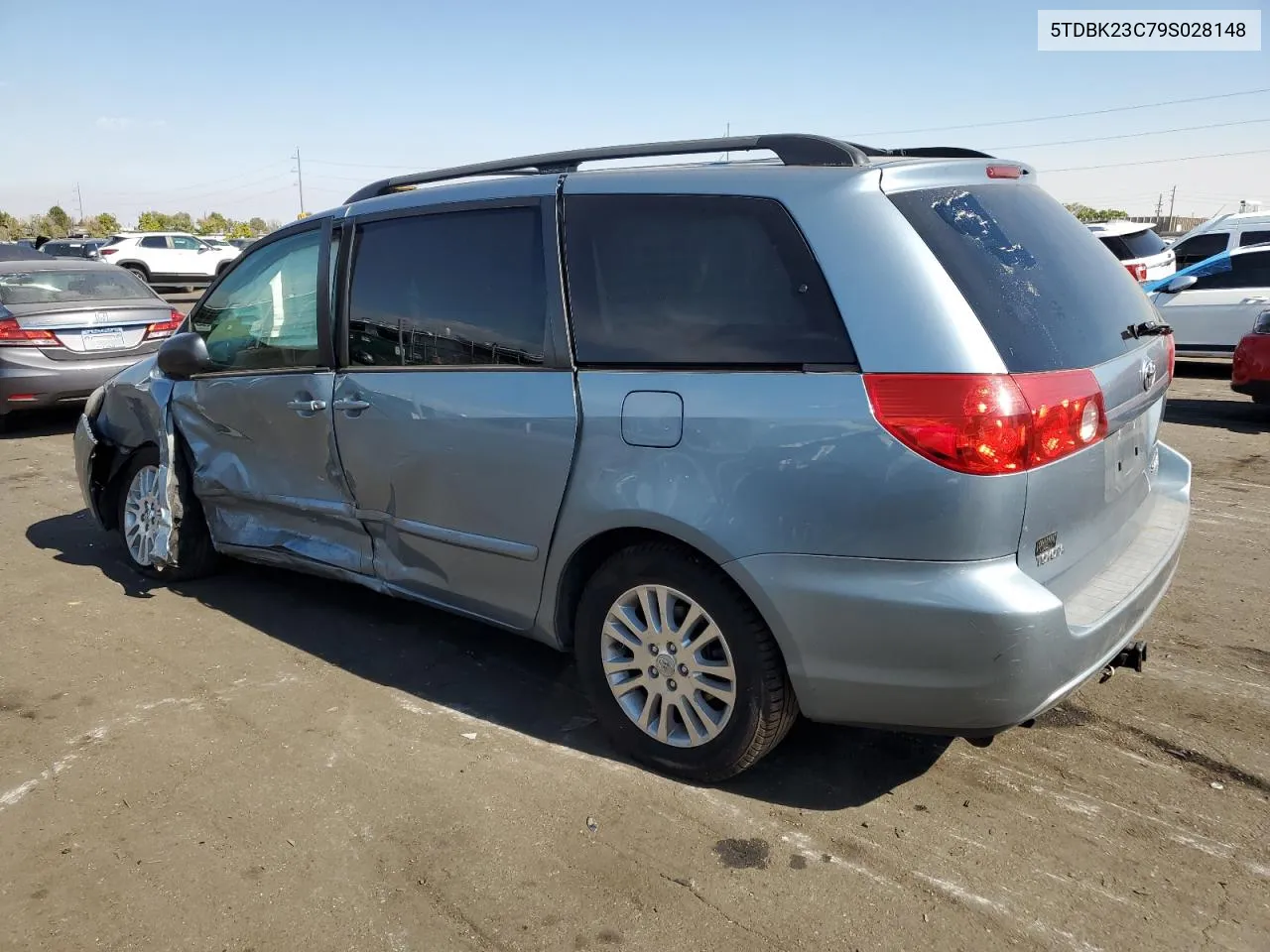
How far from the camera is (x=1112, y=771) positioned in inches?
123

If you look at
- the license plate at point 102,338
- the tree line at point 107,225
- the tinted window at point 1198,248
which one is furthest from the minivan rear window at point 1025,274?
the tree line at point 107,225

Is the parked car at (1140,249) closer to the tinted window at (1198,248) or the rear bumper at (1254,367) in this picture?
the tinted window at (1198,248)

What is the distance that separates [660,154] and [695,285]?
62cm

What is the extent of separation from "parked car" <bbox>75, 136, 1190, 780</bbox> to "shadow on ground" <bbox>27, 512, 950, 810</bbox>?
30 centimetres

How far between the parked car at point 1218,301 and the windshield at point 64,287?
35.8 ft

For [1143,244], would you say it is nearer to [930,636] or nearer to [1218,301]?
[1218,301]

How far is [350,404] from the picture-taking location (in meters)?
3.95

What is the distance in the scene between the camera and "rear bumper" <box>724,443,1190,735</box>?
2551 millimetres

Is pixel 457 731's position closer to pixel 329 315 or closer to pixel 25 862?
pixel 25 862

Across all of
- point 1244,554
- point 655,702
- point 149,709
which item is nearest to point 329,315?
point 149,709

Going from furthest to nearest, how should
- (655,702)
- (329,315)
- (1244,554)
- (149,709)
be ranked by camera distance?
(1244,554), (329,315), (149,709), (655,702)

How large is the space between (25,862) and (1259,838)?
3434 millimetres

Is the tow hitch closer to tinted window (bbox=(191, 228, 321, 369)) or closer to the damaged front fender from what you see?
tinted window (bbox=(191, 228, 321, 369))

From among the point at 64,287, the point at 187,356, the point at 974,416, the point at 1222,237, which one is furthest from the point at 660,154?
the point at 1222,237
